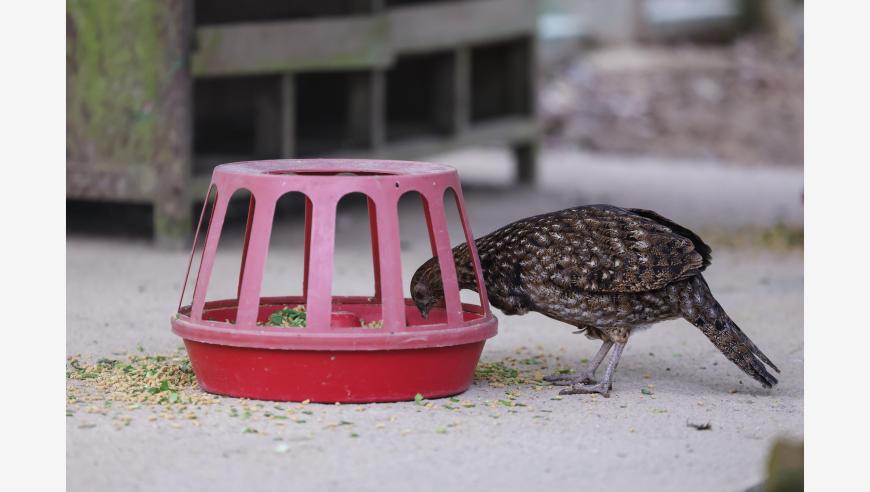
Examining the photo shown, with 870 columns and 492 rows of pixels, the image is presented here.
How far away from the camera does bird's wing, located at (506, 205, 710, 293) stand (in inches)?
209

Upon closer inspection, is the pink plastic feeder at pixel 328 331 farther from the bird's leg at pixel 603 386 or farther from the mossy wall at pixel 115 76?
the mossy wall at pixel 115 76

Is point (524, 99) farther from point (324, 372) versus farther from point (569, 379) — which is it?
point (324, 372)

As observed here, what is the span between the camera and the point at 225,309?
5.71m

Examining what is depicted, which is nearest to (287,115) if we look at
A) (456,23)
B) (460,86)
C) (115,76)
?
(115,76)

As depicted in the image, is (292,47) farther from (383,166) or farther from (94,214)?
(383,166)

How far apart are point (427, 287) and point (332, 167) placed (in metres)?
0.60

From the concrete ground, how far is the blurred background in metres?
1.05

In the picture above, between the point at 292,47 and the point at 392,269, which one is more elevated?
the point at 292,47

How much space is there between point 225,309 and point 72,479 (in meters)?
1.55

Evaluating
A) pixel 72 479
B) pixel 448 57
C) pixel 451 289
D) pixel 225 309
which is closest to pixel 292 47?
pixel 448 57

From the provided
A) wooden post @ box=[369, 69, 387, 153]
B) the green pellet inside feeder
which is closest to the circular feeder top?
the green pellet inside feeder

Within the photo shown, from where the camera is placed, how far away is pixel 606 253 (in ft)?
17.4

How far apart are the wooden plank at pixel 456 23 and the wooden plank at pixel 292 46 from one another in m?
0.56

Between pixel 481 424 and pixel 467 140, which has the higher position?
pixel 467 140
